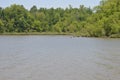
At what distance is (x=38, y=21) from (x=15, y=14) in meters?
8.44

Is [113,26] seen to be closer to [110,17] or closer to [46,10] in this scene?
[110,17]

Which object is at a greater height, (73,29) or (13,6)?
(13,6)

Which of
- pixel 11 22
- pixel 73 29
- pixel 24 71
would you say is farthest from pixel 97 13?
pixel 24 71

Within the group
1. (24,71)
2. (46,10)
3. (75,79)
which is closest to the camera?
(75,79)

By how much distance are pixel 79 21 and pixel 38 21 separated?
14808 millimetres

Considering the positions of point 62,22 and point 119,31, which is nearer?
point 119,31

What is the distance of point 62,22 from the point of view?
363 feet

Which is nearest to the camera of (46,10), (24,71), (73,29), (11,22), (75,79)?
(75,79)

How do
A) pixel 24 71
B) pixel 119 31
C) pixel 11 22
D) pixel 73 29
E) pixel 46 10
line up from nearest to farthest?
pixel 24 71 < pixel 119 31 < pixel 73 29 < pixel 11 22 < pixel 46 10

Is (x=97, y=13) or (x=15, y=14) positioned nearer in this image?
(x=97, y=13)

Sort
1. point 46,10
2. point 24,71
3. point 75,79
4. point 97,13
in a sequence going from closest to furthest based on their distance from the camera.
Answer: point 75,79
point 24,71
point 97,13
point 46,10

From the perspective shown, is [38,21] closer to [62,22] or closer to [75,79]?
[62,22]

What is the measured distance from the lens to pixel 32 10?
439 feet

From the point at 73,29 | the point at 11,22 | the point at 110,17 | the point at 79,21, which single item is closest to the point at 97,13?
the point at 110,17
